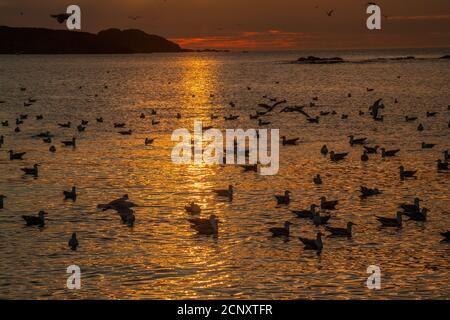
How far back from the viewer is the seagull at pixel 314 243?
25688 millimetres

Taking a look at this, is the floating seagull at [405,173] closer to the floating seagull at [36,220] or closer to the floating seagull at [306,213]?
the floating seagull at [306,213]

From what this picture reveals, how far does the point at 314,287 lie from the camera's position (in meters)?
22.2

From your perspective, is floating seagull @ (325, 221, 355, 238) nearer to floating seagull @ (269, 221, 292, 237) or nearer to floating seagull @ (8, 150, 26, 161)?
floating seagull @ (269, 221, 292, 237)

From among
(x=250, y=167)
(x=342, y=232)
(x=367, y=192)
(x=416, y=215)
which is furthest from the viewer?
(x=250, y=167)

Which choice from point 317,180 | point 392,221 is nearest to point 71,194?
point 317,180

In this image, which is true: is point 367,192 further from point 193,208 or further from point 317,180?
point 193,208

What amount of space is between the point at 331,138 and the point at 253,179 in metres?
17.9

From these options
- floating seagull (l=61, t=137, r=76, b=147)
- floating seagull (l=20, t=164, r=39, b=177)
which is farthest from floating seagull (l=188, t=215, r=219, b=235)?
floating seagull (l=61, t=137, r=76, b=147)

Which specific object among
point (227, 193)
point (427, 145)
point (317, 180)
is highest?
point (427, 145)

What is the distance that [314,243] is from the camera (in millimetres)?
25734

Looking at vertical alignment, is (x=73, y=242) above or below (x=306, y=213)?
below

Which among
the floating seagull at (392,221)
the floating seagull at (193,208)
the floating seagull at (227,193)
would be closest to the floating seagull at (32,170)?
the floating seagull at (227,193)

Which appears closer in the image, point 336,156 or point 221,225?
point 221,225
